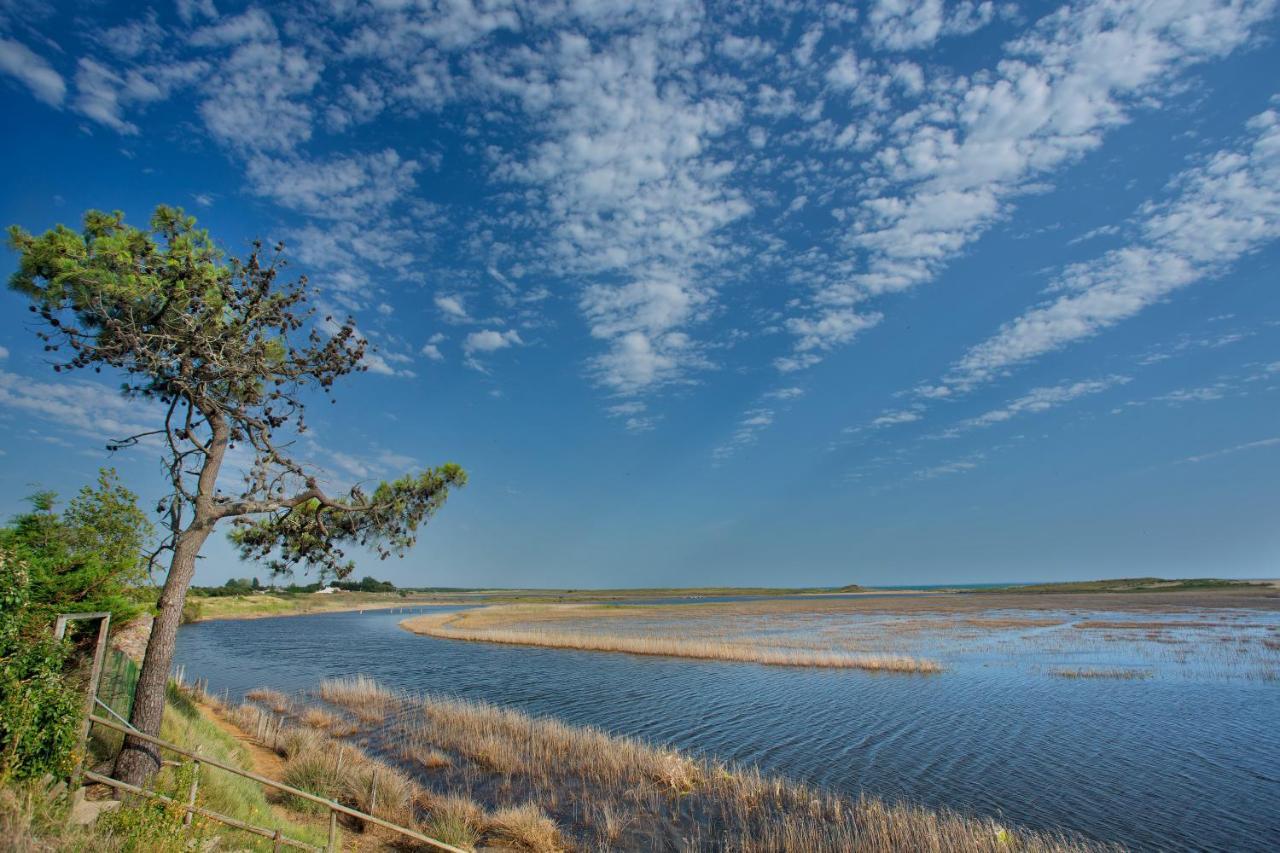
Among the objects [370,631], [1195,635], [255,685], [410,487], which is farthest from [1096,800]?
[370,631]

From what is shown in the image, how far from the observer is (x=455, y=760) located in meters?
18.0

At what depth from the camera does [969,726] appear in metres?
21.3

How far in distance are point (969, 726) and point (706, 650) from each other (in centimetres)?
2212

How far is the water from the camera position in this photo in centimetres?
1402

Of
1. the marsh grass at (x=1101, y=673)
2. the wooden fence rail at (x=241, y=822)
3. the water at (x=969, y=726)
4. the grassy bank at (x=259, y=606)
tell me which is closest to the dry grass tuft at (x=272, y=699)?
the water at (x=969, y=726)

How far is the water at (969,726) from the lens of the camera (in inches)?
552

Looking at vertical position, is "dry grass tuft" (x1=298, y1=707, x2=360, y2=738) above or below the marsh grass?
below

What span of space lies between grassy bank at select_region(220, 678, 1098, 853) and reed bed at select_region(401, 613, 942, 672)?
66.0 feet

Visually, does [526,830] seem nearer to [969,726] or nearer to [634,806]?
[634,806]

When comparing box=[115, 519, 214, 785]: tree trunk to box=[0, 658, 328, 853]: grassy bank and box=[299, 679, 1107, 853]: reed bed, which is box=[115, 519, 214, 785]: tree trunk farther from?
box=[299, 679, 1107, 853]: reed bed

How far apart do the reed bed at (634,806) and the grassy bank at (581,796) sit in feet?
0.12

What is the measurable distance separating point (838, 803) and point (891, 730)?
364 inches

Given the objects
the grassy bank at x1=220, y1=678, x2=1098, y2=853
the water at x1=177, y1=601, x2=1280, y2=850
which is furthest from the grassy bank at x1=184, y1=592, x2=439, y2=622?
the grassy bank at x1=220, y1=678, x2=1098, y2=853

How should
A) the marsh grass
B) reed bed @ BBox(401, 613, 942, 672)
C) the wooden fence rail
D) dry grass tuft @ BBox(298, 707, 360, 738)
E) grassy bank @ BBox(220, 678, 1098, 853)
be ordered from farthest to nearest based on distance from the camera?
reed bed @ BBox(401, 613, 942, 672) < the marsh grass < dry grass tuft @ BBox(298, 707, 360, 738) < grassy bank @ BBox(220, 678, 1098, 853) < the wooden fence rail
